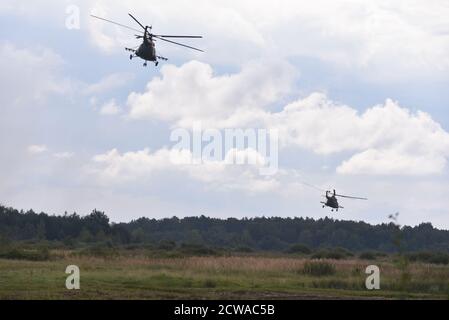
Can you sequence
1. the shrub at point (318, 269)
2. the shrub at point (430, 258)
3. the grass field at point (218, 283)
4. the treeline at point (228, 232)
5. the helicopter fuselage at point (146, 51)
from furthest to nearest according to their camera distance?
the treeline at point (228, 232) < the shrub at point (430, 258) < the helicopter fuselage at point (146, 51) < the shrub at point (318, 269) < the grass field at point (218, 283)

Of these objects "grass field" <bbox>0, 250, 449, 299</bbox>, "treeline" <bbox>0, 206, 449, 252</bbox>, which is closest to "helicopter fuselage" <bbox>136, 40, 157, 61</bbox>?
"grass field" <bbox>0, 250, 449, 299</bbox>

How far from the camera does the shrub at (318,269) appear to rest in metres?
42.0

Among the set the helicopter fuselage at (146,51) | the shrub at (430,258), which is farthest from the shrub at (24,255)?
the shrub at (430,258)

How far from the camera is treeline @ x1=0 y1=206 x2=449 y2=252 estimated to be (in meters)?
123

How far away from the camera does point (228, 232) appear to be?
18125cm

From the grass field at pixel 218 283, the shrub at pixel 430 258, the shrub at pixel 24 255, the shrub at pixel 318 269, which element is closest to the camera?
the grass field at pixel 218 283

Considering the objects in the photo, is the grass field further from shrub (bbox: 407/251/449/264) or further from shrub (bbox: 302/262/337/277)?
shrub (bbox: 407/251/449/264)

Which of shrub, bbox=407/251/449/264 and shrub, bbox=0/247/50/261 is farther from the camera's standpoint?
shrub, bbox=407/251/449/264

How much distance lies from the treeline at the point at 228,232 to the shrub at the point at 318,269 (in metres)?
58.2

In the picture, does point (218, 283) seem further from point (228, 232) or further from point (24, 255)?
point (228, 232)

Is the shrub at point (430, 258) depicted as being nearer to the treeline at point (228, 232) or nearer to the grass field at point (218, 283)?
the grass field at point (218, 283)

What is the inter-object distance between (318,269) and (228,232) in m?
139

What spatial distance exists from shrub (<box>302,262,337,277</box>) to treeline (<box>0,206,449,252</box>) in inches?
2293
